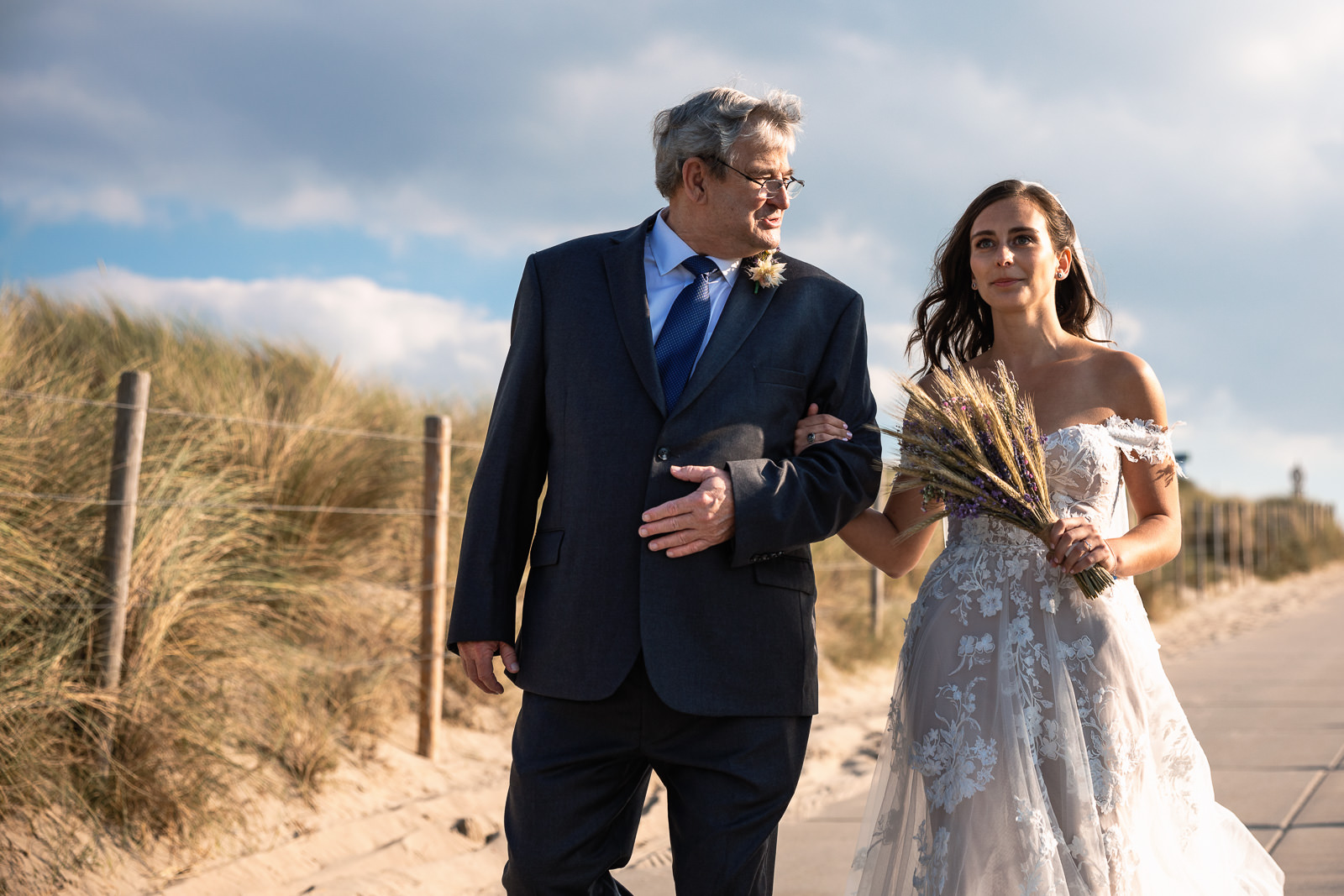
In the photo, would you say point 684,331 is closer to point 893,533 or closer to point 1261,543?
point 893,533

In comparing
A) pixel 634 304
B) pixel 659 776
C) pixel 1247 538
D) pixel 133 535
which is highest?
pixel 634 304

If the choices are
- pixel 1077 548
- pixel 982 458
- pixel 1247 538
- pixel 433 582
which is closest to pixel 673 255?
pixel 982 458

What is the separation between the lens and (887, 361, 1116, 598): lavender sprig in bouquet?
2504mm

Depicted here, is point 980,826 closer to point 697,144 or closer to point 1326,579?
point 697,144

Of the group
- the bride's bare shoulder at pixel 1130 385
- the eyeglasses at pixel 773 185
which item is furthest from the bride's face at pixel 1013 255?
the eyeglasses at pixel 773 185

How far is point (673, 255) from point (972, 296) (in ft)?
3.87

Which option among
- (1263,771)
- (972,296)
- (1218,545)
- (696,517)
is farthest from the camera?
(1218,545)

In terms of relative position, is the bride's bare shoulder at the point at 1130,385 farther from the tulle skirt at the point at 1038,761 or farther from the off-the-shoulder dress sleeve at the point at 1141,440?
the tulle skirt at the point at 1038,761

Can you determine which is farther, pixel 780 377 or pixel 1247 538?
pixel 1247 538

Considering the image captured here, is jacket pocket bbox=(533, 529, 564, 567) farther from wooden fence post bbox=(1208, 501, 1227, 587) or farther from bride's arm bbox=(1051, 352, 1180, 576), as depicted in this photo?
wooden fence post bbox=(1208, 501, 1227, 587)

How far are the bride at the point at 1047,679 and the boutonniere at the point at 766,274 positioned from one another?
1.02 feet

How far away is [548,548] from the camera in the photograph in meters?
2.40

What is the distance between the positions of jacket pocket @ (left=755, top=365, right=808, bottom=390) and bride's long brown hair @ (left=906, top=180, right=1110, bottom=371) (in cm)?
77

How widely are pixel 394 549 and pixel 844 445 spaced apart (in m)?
4.76
